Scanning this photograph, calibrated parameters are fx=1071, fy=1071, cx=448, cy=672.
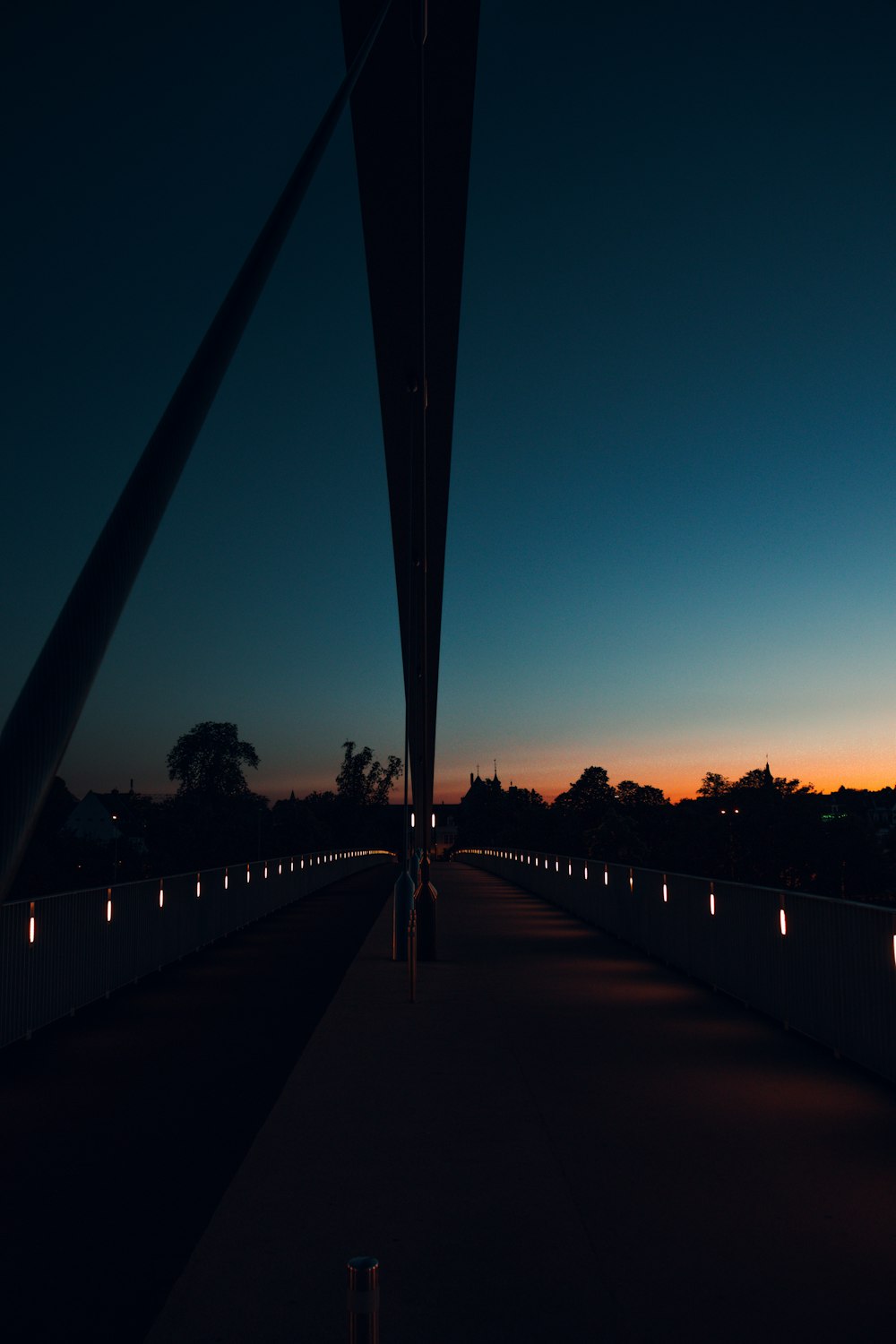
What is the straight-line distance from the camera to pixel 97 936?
12992mm

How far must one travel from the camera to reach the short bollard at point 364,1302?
260 cm

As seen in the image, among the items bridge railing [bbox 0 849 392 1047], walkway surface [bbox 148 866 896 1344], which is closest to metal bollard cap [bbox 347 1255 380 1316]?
walkway surface [bbox 148 866 896 1344]

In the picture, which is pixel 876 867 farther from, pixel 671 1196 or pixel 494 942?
pixel 671 1196

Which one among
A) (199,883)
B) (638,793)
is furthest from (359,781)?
(199,883)

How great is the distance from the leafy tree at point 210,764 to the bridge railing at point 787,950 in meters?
128

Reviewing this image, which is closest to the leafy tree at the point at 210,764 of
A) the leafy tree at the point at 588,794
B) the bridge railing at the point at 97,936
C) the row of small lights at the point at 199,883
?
the leafy tree at the point at 588,794

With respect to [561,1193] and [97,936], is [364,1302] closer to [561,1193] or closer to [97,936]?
[561,1193]

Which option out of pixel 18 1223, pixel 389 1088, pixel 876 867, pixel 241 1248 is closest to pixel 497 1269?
pixel 241 1248

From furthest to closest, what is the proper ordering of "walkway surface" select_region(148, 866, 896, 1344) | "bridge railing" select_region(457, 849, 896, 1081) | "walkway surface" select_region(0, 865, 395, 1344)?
1. "bridge railing" select_region(457, 849, 896, 1081)
2. "walkway surface" select_region(0, 865, 395, 1344)
3. "walkway surface" select_region(148, 866, 896, 1344)

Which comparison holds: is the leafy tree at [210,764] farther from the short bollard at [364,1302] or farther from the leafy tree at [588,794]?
the short bollard at [364,1302]

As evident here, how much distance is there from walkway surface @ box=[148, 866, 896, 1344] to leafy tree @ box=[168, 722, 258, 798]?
136 m

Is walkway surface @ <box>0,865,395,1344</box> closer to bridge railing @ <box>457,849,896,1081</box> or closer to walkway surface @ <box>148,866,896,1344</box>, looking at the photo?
walkway surface @ <box>148,866,896,1344</box>

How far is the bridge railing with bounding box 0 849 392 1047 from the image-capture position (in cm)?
1048

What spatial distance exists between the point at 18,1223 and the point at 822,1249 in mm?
3987
